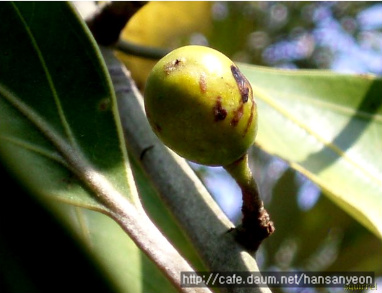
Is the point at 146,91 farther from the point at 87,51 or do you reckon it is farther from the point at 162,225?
the point at 162,225

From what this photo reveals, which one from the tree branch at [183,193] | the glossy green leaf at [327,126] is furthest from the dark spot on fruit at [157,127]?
the glossy green leaf at [327,126]

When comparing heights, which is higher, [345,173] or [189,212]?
[189,212]

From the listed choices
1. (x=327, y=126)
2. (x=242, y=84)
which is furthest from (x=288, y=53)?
(x=242, y=84)

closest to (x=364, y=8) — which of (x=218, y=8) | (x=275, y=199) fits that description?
(x=218, y=8)

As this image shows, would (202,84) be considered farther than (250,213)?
No

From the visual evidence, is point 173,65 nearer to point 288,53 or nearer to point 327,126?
point 327,126

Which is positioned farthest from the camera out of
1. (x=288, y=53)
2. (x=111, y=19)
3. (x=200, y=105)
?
(x=288, y=53)

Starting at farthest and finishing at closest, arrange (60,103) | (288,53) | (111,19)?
(288,53) < (111,19) < (60,103)
